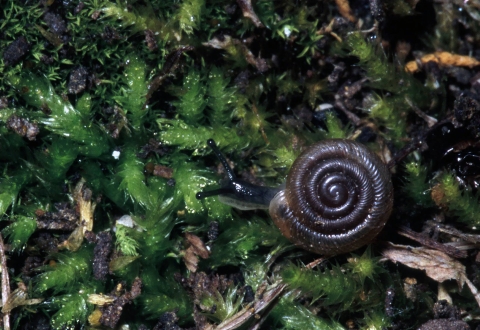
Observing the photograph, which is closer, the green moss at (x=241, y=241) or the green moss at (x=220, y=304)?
the green moss at (x=220, y=304)

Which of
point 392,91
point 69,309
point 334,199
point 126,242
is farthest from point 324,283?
point 69,309

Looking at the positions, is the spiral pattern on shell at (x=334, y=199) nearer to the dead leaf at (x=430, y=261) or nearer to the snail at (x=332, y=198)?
the snail at (x=332, y=198)

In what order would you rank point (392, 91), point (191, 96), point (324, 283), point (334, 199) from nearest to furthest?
point (324, 283) → point (334, 199) → point (191, 96) → point (392, 91)

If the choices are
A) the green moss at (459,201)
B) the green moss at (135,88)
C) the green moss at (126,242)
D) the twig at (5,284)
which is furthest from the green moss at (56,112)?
the green moss at (459,201)

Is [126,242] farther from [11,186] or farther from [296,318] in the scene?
[296,318]

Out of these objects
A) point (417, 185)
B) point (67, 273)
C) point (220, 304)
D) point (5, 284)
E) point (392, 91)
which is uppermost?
point (392, 91)

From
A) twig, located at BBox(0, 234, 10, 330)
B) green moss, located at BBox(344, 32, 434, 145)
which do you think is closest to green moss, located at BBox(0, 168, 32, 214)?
twig, located at BBox(0, 234, 10, 330)

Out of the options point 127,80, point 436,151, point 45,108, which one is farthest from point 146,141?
point 436,151

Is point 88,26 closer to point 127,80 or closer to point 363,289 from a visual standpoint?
point 127,80
